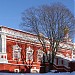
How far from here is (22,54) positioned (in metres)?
21.7

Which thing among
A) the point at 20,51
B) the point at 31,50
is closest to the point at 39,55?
the point at 31,50

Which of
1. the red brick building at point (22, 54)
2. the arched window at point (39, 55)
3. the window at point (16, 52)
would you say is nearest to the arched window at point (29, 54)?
the red brick building at point (22, 54)

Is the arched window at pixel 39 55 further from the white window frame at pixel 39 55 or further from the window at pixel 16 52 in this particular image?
the window at pixel 16 52

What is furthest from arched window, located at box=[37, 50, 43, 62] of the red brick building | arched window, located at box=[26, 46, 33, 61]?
arched window, located at box=[26, 46, 33, 61]

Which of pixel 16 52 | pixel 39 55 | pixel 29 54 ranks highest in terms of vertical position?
pixel 16 52

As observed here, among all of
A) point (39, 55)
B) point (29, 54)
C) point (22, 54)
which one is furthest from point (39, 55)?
point (22, 54)

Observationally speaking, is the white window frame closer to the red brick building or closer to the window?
the red brick building

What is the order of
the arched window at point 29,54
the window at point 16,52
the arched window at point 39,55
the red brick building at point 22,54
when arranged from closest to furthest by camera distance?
the red brick building at point 22,54 → the window at point 16,52 → the arched window at point 29,54 → the arched window at point 39,55

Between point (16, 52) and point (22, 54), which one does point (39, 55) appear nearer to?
point (22, 54)

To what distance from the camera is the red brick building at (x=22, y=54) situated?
19281 millimetres

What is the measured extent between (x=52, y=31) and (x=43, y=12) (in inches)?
71.1

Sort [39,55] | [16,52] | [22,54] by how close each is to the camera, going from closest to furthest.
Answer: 1. [16,52]
2. [22,54]
3. [39,55]

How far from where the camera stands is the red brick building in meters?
19.3

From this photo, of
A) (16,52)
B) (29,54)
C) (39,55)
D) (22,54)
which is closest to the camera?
(16,52)
